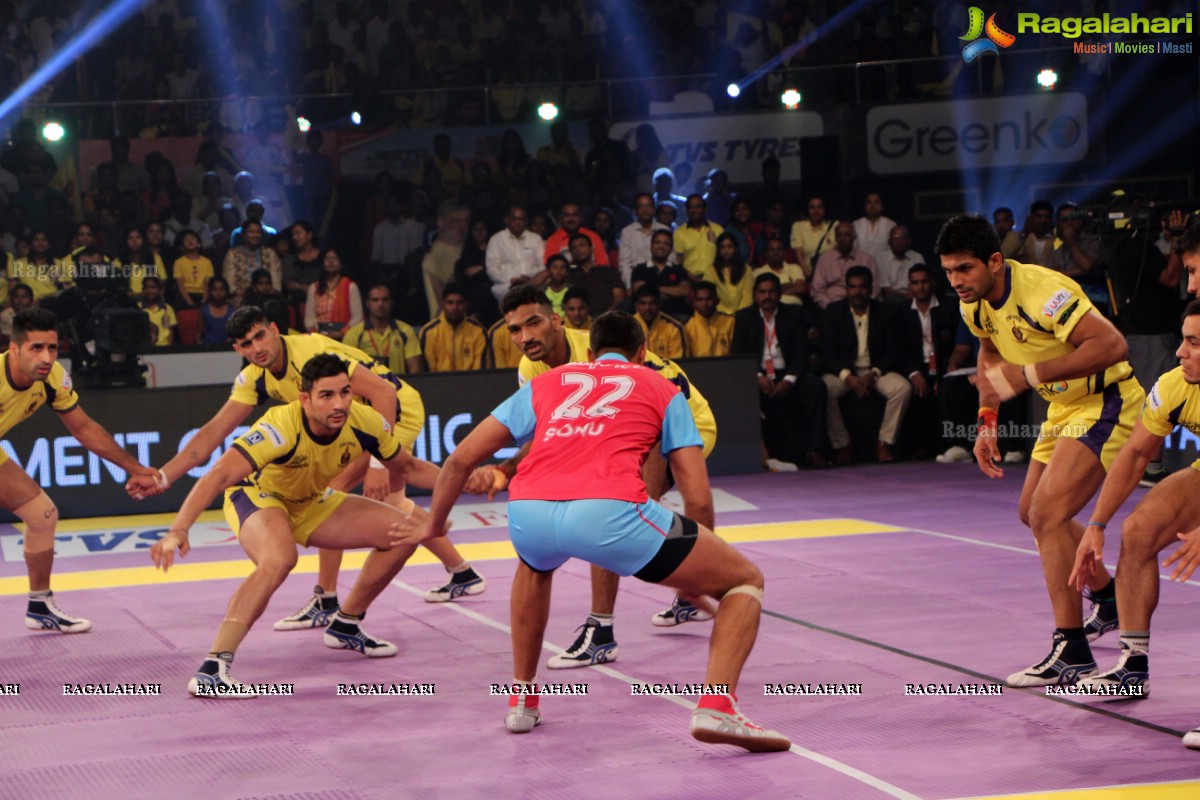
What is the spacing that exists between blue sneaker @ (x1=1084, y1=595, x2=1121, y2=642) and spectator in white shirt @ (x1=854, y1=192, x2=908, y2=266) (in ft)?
31.4

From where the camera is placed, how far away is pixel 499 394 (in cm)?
1441

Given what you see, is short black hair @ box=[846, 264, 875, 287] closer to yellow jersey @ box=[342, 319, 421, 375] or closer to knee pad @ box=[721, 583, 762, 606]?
yellow jersey @ box=[342, 319, 421, 375]

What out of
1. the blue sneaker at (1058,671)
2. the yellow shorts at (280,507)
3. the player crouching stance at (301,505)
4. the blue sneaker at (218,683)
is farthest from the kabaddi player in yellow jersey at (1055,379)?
the blue sneaker at (218,683)

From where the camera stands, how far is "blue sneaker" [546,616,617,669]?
23.3 feet

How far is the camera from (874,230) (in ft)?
54.2

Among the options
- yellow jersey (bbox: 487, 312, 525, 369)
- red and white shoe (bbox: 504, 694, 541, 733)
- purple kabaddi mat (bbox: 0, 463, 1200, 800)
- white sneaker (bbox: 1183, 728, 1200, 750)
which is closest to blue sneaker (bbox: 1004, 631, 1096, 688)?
Result: purple kabaddi mat (bbox: 0, 463, 1200, 800)

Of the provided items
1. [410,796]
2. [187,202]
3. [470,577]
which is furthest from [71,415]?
[187,202]

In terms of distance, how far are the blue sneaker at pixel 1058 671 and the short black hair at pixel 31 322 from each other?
5.56 m

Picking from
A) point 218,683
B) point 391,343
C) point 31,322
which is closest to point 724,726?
point 218,683

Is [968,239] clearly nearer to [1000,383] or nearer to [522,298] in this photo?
[1000,383]

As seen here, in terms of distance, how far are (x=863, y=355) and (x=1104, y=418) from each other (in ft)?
29.6

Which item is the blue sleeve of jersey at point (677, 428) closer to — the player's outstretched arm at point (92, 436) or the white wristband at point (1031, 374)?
the white wristband at point (1031, 374)

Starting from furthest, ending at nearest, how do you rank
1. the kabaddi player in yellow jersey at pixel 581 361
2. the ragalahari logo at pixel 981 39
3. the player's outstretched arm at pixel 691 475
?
the ragalahari logo at pixel 981 39
the kabaddi player in yellow jersey at pixel 581 361
the player's outstretched arm at pixel 691 475

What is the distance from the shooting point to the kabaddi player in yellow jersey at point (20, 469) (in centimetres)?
820
